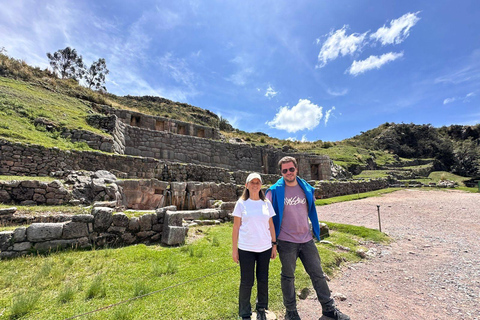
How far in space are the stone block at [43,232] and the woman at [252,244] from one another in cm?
461

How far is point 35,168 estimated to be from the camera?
9523mm

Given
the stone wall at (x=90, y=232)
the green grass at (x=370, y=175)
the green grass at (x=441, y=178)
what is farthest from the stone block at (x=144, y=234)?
the green grass at (x=441, y=178)

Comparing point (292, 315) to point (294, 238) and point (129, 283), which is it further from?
point (129, 283)

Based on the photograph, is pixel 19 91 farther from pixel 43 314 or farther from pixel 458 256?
pixel 458 256

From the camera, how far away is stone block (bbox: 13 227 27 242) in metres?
4.43

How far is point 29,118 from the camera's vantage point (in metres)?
12.6

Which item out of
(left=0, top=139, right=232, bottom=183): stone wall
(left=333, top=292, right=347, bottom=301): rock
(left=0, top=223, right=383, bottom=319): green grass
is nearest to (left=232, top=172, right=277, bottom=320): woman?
(left=0, top=223, right=383, bottom=319): green grass

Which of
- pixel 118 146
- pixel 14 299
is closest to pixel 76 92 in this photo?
pixel 118 146

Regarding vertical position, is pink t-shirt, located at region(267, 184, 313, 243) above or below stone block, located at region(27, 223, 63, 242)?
above

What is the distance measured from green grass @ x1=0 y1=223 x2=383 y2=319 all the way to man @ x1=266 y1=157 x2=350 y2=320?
738 millimetres

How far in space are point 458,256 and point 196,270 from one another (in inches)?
280

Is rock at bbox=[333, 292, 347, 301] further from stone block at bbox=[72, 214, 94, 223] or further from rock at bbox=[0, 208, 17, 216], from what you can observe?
rock at bbox=[0, 208, 17, 216]

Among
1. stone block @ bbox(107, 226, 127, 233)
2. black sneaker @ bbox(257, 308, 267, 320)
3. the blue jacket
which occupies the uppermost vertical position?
the blue jacket

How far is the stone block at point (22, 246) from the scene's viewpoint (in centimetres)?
442
